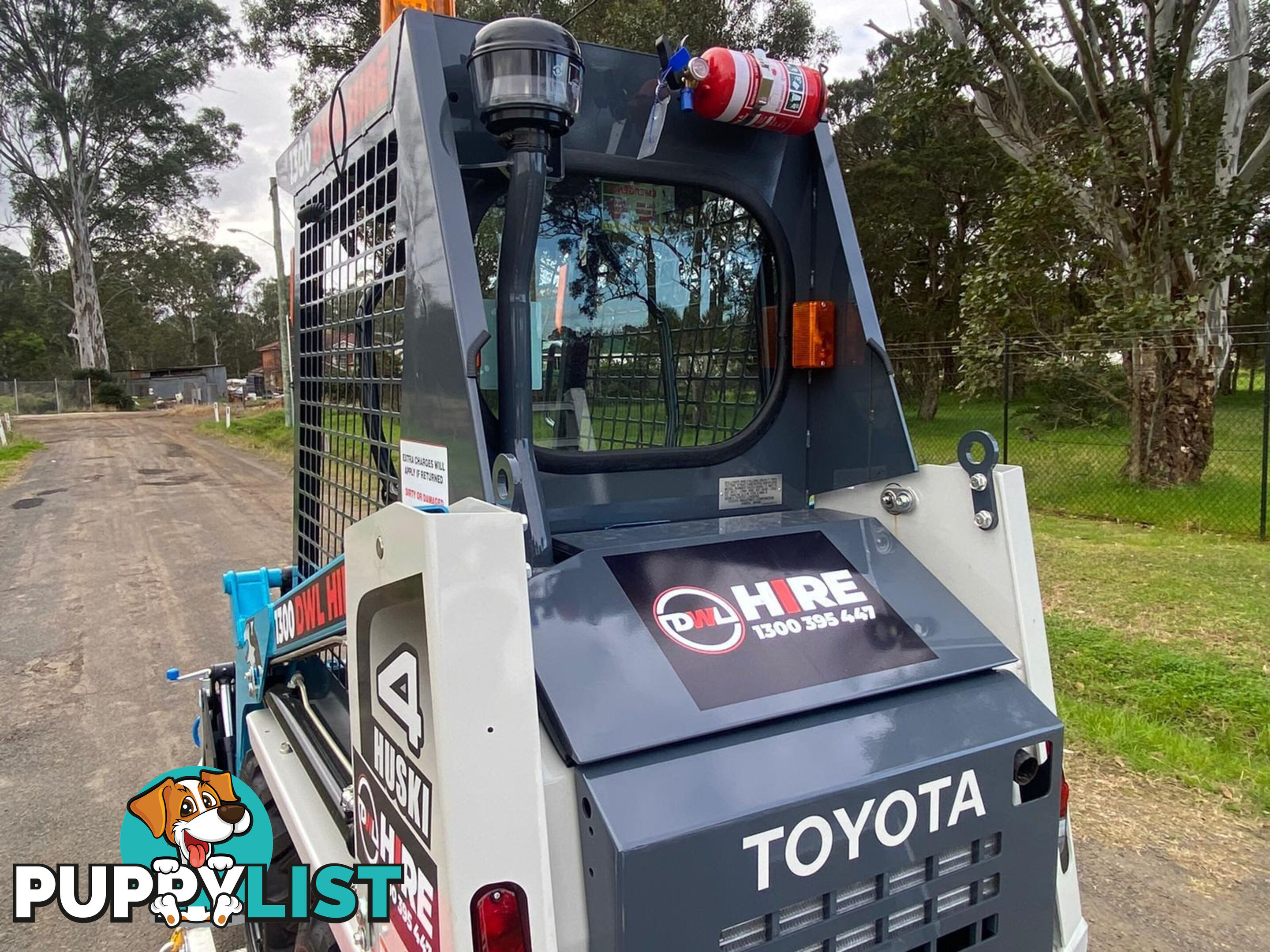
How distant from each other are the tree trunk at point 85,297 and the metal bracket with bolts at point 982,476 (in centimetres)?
4908

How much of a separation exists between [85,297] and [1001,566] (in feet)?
174

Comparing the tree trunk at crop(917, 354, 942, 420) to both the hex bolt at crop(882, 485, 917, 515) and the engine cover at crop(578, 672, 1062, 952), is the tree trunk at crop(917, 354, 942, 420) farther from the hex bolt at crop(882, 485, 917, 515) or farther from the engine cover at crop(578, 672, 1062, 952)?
the engine cover at crop(578, 672, 1062, 952)

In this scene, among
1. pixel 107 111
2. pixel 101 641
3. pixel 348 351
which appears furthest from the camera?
pixel 107 111

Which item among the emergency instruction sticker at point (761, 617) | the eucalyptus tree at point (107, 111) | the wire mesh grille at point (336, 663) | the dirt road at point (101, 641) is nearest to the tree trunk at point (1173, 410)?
the emergency instruction sticker at point (761, 617)

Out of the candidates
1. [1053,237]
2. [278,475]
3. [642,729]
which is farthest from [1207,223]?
[278,475]

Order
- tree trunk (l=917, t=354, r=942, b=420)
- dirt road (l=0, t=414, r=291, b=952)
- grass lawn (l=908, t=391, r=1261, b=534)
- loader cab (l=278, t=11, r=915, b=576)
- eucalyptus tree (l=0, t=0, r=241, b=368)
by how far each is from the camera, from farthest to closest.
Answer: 1. eucalyptus tree (l=0, t=0, r=241, b=368)
2. tree trunk (l=917, t=354, r=942, b=420)
3. grass lawn (l=908, t=391, r=1261, b=534)
4. dirt road (l=0, t=414, r=291, b=952)
5. loader cab (l=278, t=11, r=915, b=576)

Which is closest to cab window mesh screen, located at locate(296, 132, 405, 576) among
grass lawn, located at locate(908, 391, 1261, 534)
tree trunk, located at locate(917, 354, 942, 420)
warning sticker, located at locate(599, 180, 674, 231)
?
warning sticker, located at locate(599, 180, 674, 231)

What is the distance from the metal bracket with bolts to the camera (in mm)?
2037

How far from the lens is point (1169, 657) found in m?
5.00

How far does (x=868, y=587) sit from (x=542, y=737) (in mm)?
913

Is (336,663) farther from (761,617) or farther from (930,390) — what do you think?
(930,390)

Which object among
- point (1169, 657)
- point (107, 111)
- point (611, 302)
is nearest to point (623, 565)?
point (611, 302)

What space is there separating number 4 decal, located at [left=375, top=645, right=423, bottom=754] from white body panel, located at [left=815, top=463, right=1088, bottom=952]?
4.37 feet

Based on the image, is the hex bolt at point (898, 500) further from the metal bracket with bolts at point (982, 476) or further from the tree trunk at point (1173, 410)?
the tree trunk at point (1173, 410)
